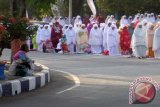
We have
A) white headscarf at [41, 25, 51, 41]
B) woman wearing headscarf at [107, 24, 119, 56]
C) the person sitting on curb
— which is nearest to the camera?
the person sitting on curb

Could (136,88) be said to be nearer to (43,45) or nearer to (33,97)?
(33,97)

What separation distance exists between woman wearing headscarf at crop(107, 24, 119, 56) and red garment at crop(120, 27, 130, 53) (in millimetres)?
401

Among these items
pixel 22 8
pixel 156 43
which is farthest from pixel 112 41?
pixel 22 8

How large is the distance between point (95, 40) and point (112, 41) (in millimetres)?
1473

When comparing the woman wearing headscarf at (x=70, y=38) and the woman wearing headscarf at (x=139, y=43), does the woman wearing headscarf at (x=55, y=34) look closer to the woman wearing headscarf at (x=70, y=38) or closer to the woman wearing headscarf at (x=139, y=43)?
the woman wearing headscarf at (x=70, y=38)

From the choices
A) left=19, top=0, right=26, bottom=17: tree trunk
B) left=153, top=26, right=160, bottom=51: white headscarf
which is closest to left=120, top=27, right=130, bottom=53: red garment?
left=153, top=26, right=160, bottom=51: white headscarf

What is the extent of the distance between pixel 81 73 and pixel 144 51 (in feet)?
24.8

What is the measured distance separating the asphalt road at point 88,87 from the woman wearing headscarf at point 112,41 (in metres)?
5.74

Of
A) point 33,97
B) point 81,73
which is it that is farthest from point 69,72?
point 33,97

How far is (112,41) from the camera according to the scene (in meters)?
26.9

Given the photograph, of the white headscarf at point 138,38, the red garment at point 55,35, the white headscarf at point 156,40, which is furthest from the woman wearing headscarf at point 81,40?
the white headscarf at point 156,40

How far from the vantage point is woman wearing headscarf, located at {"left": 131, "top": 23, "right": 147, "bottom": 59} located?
24.2 metres

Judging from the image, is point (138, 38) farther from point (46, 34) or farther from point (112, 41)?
point (46, 34)

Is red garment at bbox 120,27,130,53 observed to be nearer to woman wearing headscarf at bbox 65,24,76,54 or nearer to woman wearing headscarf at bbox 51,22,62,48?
woman wearing headscarf at bbox 65,24,76,54
